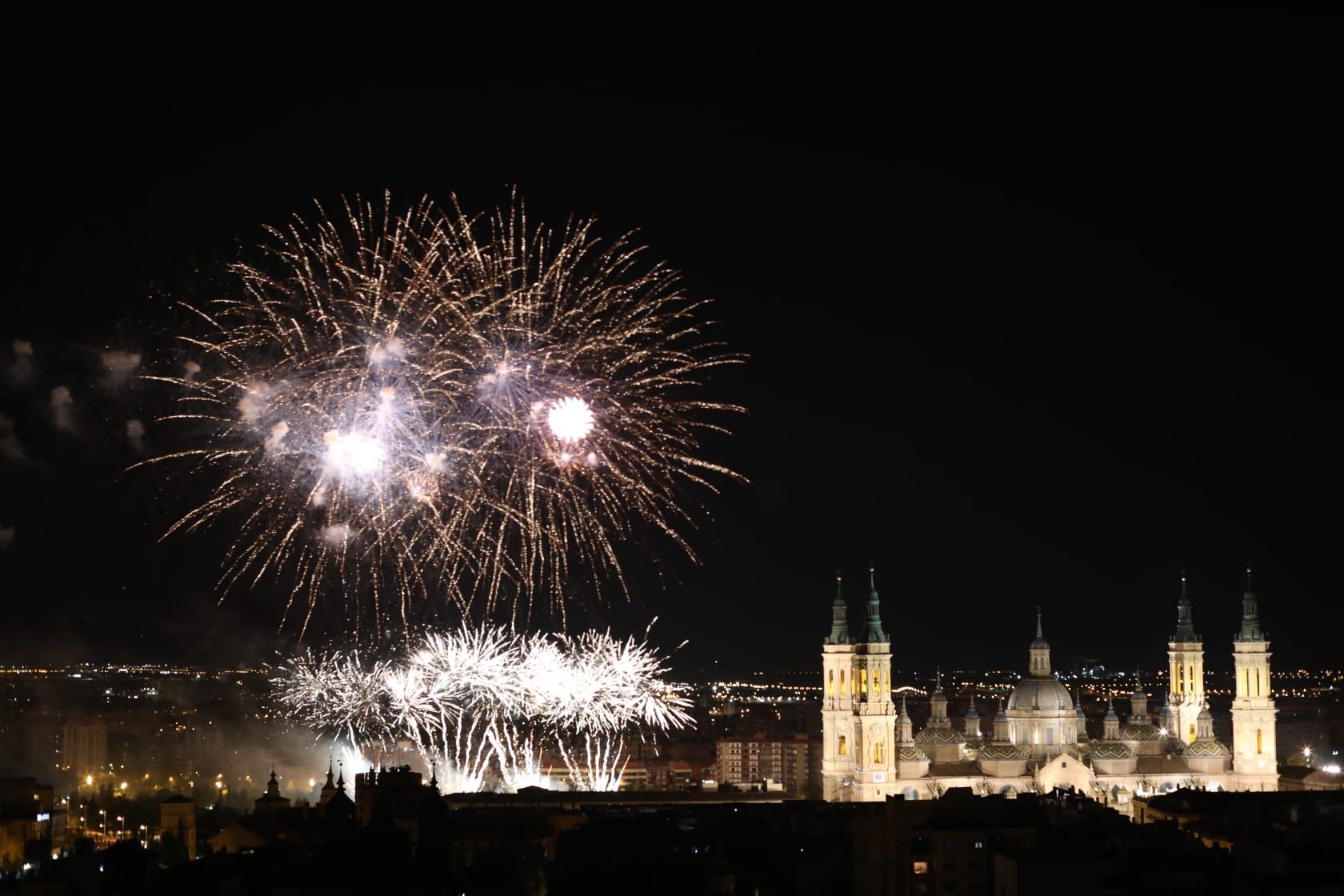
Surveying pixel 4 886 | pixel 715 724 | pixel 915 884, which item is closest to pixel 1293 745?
pixel 715 724

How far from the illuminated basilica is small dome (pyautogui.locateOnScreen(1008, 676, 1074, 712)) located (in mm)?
33

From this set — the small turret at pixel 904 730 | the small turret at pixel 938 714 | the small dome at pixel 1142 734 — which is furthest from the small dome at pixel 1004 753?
the small dome at pixel 1142 734

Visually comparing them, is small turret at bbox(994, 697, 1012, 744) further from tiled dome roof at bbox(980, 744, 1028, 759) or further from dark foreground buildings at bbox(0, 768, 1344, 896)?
dark foreground buildings at bbox(0, 768, 1344, 896)

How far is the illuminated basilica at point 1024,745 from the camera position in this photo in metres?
63.0

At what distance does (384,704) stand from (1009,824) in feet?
52.4

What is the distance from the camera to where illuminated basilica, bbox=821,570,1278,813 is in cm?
6303

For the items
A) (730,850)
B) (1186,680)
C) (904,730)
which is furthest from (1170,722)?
(730,850)

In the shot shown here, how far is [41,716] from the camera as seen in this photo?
7019 cm

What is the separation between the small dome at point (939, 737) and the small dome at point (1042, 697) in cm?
177

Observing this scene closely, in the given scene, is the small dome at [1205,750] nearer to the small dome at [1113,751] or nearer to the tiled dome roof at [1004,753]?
the small dome at [1113,751]

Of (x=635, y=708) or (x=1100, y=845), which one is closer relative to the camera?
(x=1100, y=845)

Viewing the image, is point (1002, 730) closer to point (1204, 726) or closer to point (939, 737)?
point (939, 737)

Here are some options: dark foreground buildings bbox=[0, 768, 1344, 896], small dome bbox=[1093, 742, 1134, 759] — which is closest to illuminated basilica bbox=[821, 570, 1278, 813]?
small dome bbox=[1093, 742, 1134, 759]

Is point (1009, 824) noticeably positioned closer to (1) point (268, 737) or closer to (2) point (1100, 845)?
(2) point (1100, 845)
